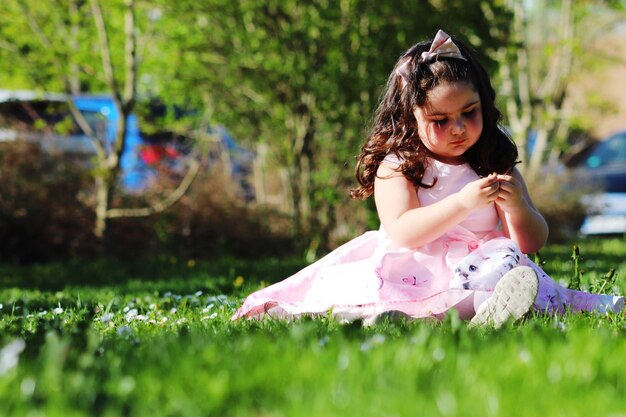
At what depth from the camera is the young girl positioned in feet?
12.3

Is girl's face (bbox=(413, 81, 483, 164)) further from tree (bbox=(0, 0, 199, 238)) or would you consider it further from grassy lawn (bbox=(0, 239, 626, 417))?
tree (bbox=(0, 0, 199, 238))

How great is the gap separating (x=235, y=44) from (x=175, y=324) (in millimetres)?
5961

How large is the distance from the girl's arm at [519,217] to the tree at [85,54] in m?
5.05

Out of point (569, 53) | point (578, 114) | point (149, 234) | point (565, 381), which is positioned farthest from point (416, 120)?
point (578, 114)

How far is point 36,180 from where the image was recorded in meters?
8.59

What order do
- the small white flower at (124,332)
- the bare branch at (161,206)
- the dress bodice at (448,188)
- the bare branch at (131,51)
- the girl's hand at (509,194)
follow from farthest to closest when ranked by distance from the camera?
the bare branch at (161,206)
the bare branch at (131,51)
the dress bodice at (448,188)
the girl's hand at (509,194)
the small white flower at (124,332)

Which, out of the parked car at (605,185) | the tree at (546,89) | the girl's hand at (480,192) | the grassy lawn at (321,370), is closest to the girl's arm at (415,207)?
the girl's hand at (480,192)

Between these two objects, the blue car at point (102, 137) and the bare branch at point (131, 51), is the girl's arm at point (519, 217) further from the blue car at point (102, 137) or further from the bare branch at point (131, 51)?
the blue car at point (102, 137)

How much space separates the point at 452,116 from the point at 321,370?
6.06 feet

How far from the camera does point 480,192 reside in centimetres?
357

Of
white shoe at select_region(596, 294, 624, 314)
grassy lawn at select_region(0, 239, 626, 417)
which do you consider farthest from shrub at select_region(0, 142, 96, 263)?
white shoe at select_region(596, 294, 624, 314)

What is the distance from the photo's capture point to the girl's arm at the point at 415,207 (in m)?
3.61

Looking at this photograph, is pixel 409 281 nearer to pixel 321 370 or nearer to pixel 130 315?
pixel 130 315

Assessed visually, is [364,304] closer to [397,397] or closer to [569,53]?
[397,397]
